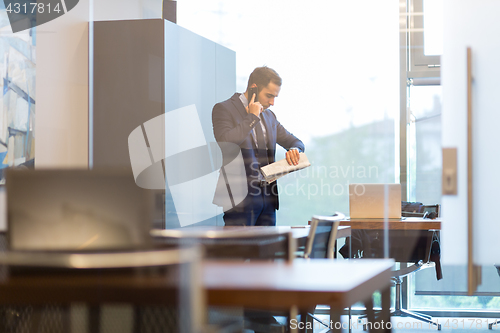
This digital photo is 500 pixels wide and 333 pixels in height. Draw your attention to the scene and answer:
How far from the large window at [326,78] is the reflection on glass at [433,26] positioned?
23 centimetres

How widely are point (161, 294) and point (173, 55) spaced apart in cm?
377

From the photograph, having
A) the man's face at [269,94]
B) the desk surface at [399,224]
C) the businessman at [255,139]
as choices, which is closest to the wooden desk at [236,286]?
the desk surface at [399,224]

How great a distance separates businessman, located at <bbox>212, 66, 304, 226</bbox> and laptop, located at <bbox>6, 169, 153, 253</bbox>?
3.25 metres

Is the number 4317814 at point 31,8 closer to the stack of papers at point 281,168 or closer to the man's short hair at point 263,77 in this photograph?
the man's short hair at point 263,77

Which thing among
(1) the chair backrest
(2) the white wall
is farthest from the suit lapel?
(1) the chair backrest

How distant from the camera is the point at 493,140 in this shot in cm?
364

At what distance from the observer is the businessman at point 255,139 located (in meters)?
4.46

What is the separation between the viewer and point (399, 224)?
4.14 meters

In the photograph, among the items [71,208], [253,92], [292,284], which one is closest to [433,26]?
[253,92]

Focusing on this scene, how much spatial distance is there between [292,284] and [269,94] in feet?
11.6

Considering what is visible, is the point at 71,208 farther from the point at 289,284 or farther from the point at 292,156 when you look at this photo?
the point at 292,156

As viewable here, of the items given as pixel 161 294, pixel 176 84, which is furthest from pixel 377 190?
pixel 161 294

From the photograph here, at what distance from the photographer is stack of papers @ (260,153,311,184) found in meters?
4.47

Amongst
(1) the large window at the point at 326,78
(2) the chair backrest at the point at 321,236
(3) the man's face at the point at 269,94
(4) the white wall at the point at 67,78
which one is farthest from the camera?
(3) the man's face at the point at 269,94
